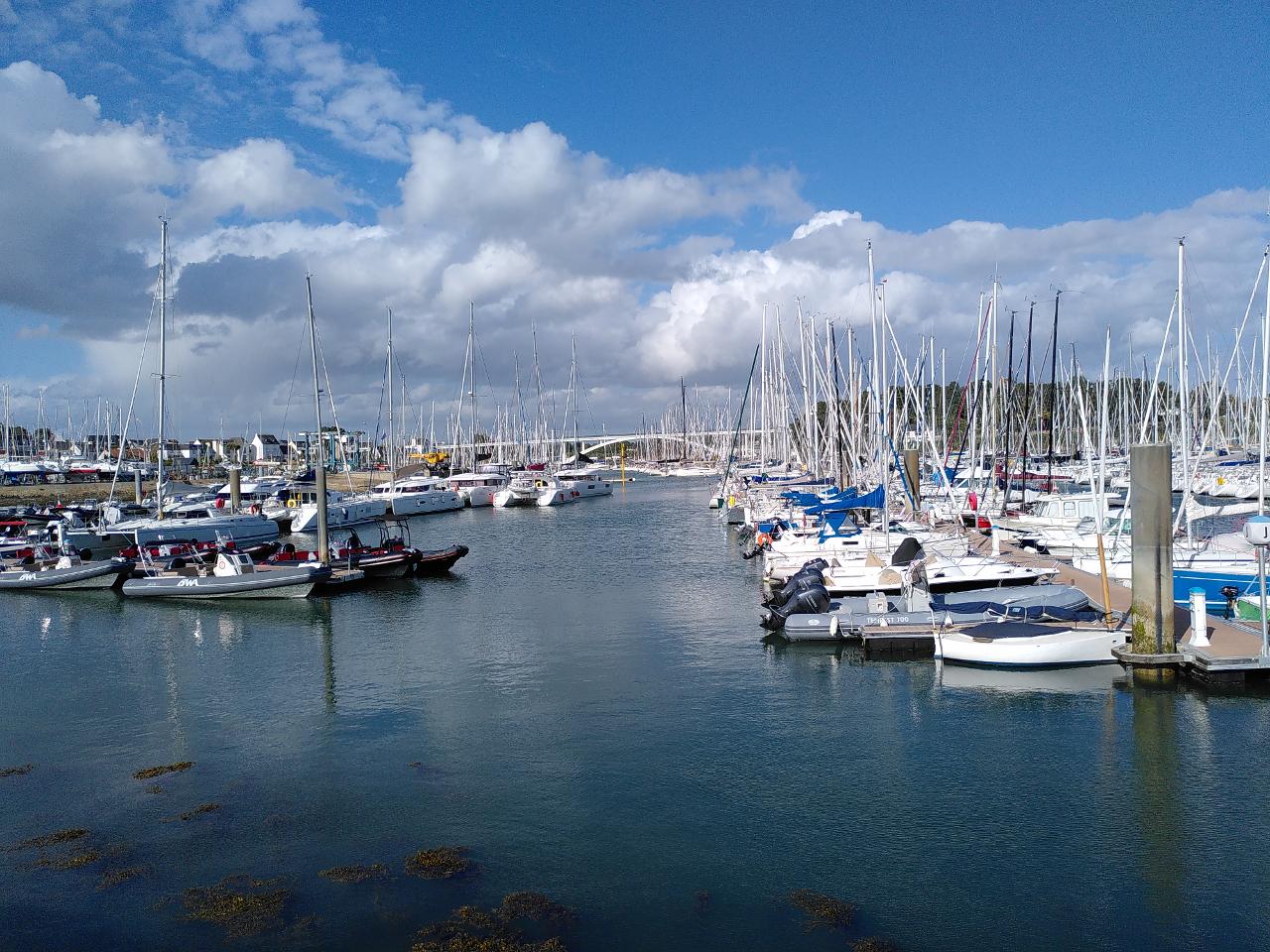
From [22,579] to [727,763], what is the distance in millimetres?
41587

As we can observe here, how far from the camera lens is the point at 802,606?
30.2m

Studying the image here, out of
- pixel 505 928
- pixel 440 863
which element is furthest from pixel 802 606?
pixel 505 928

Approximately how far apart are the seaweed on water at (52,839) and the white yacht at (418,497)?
72.6 m

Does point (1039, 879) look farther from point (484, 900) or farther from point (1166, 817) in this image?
point (484, 900)

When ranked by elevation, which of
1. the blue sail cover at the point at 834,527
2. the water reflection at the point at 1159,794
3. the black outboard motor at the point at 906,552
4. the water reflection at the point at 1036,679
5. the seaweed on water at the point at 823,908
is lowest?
the seaweed on water at the point at 823,908

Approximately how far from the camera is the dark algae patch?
12.0 meters

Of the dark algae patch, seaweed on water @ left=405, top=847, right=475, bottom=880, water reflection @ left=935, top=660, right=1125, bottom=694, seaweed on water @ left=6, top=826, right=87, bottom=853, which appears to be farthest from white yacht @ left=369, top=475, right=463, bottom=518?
the dark algae patch

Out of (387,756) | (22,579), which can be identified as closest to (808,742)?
(387,756)

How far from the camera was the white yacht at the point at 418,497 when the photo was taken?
92.5 meters

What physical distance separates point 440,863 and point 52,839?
685 cm

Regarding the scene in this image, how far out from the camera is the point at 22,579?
45.8 m

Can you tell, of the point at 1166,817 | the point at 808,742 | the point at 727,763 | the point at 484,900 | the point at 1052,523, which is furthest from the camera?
the point at 1052,523

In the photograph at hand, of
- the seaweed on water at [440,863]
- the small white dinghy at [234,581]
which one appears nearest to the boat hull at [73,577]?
the small white dinghy at [234,581]

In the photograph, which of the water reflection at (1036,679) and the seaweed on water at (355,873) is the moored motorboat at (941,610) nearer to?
the water reflection at (1036,679)
